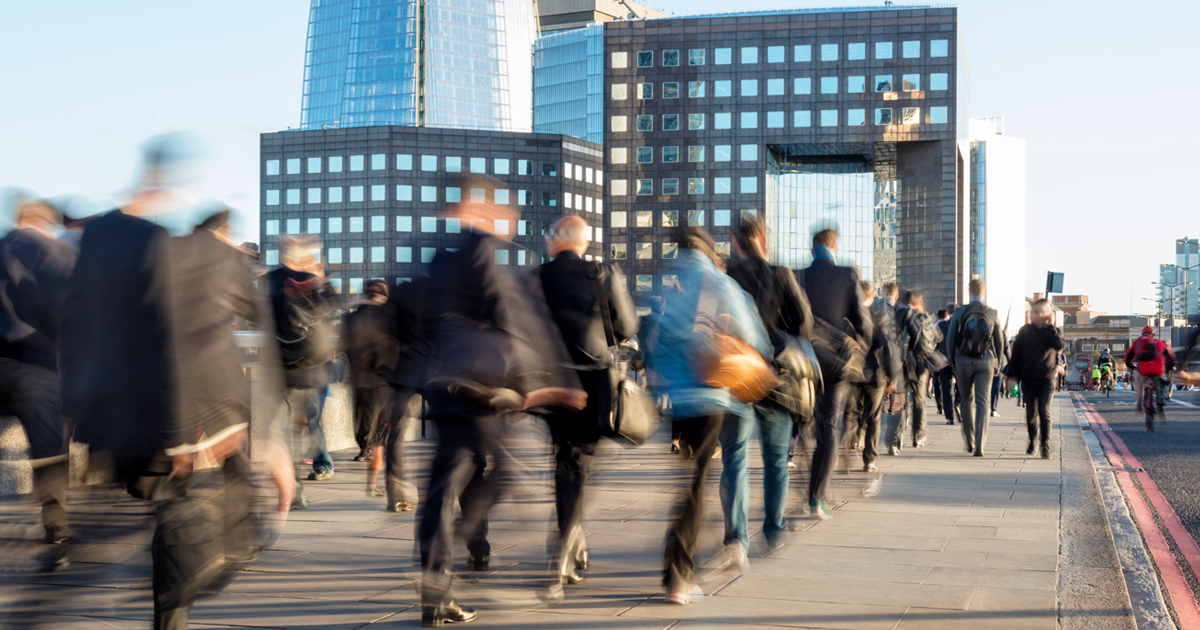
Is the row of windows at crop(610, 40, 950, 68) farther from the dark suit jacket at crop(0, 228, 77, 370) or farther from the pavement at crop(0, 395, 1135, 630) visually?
the dark suit jacket at crop(0, 228, 77, 370)

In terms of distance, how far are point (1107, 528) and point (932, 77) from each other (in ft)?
234

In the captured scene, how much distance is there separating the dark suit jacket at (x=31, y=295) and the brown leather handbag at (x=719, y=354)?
3253 millimetres

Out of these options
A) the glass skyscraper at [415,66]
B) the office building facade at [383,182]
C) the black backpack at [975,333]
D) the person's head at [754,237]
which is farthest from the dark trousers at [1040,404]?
the glass skyscraper at [415,66]

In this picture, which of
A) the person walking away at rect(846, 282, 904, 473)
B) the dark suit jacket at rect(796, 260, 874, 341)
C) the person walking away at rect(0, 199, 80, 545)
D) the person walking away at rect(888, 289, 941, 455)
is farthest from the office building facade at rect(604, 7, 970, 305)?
the person walking away at rect(0, 199, 80, 545)

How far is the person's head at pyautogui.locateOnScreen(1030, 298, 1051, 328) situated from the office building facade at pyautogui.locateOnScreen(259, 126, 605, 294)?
81.9 meters

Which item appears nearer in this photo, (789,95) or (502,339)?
(502,339)

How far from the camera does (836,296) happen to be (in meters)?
7.45

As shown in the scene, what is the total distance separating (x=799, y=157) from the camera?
8275 centimetres

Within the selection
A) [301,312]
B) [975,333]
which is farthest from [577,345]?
[975,333]

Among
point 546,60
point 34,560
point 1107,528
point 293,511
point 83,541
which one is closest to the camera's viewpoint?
point 83,541

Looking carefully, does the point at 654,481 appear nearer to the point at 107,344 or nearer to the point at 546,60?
the point at 107,344

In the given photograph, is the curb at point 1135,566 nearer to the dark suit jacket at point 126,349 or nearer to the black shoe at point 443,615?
the black shoe at point 443,615

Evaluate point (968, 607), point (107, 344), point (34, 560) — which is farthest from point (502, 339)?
point (34, 560)

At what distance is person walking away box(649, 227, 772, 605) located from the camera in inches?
201
